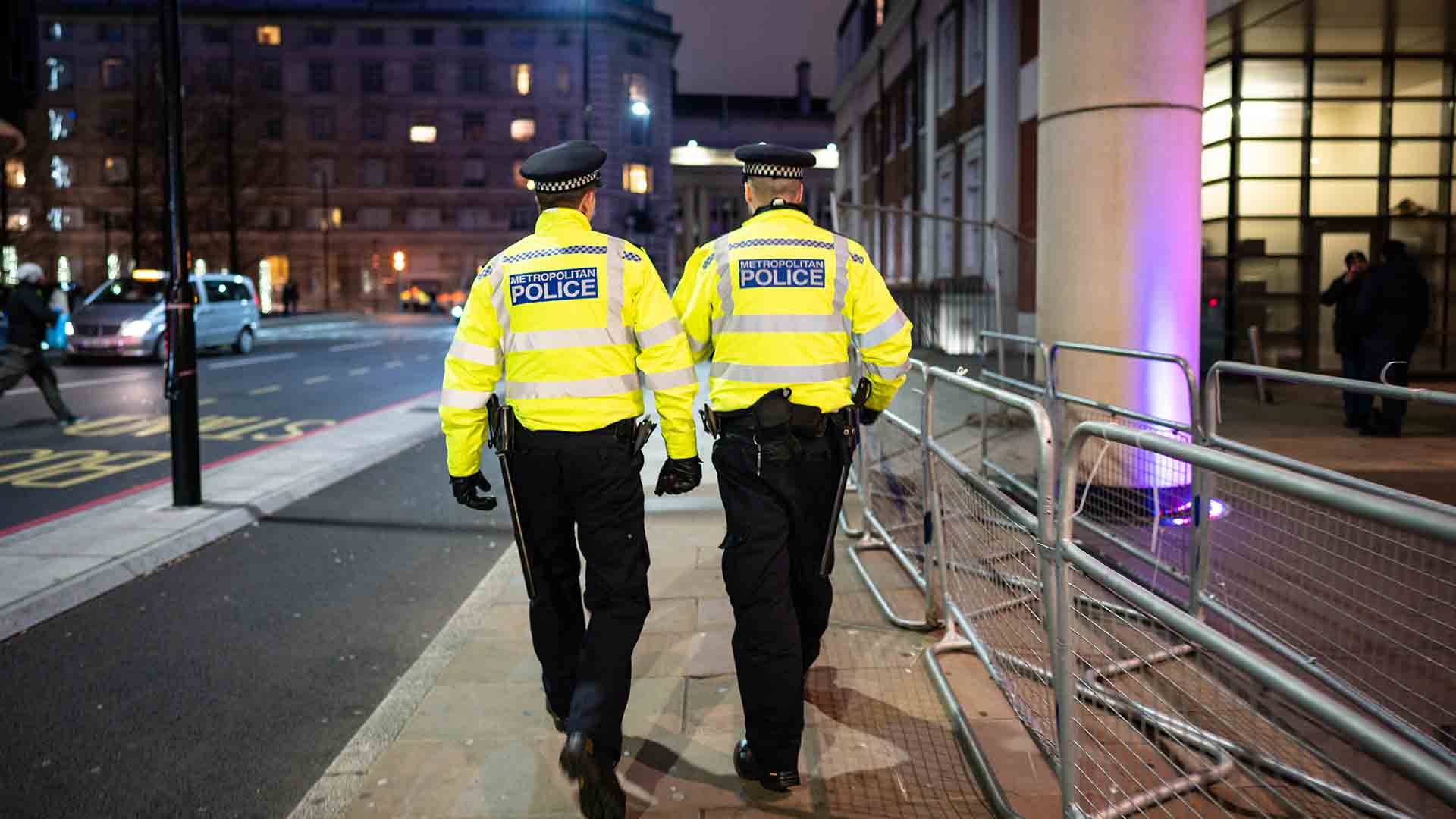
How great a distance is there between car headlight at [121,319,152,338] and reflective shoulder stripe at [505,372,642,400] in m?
22.7

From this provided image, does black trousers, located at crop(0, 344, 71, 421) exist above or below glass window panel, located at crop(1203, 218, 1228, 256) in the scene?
below

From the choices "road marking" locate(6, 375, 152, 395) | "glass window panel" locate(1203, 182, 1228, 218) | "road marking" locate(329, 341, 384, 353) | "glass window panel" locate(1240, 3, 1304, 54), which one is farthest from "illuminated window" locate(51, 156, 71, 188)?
"glass window panel" locate(1240, 3, 1304, 54)

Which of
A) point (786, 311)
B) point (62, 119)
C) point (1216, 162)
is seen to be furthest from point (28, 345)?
point (62, 119)

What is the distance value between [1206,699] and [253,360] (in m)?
25.2

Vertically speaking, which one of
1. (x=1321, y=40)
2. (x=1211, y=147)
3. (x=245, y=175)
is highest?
(x=245, y=175)

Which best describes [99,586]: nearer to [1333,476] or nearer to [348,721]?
[348,721]

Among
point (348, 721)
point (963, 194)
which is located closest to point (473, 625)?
point (348, 721)

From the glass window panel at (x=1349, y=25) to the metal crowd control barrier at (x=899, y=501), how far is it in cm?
949

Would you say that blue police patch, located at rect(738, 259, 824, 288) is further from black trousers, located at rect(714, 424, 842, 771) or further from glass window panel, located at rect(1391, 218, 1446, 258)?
glass window panel, located at rect(1391, 218, 1446, 258)

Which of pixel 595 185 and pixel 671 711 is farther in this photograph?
pixel 671 711

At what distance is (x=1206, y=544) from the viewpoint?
469 cm

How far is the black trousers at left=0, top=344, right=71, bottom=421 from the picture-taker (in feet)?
43.2

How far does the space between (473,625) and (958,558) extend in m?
2.36

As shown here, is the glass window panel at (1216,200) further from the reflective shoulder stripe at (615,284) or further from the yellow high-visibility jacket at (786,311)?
the reflective shoulder stripe at (615,284)
